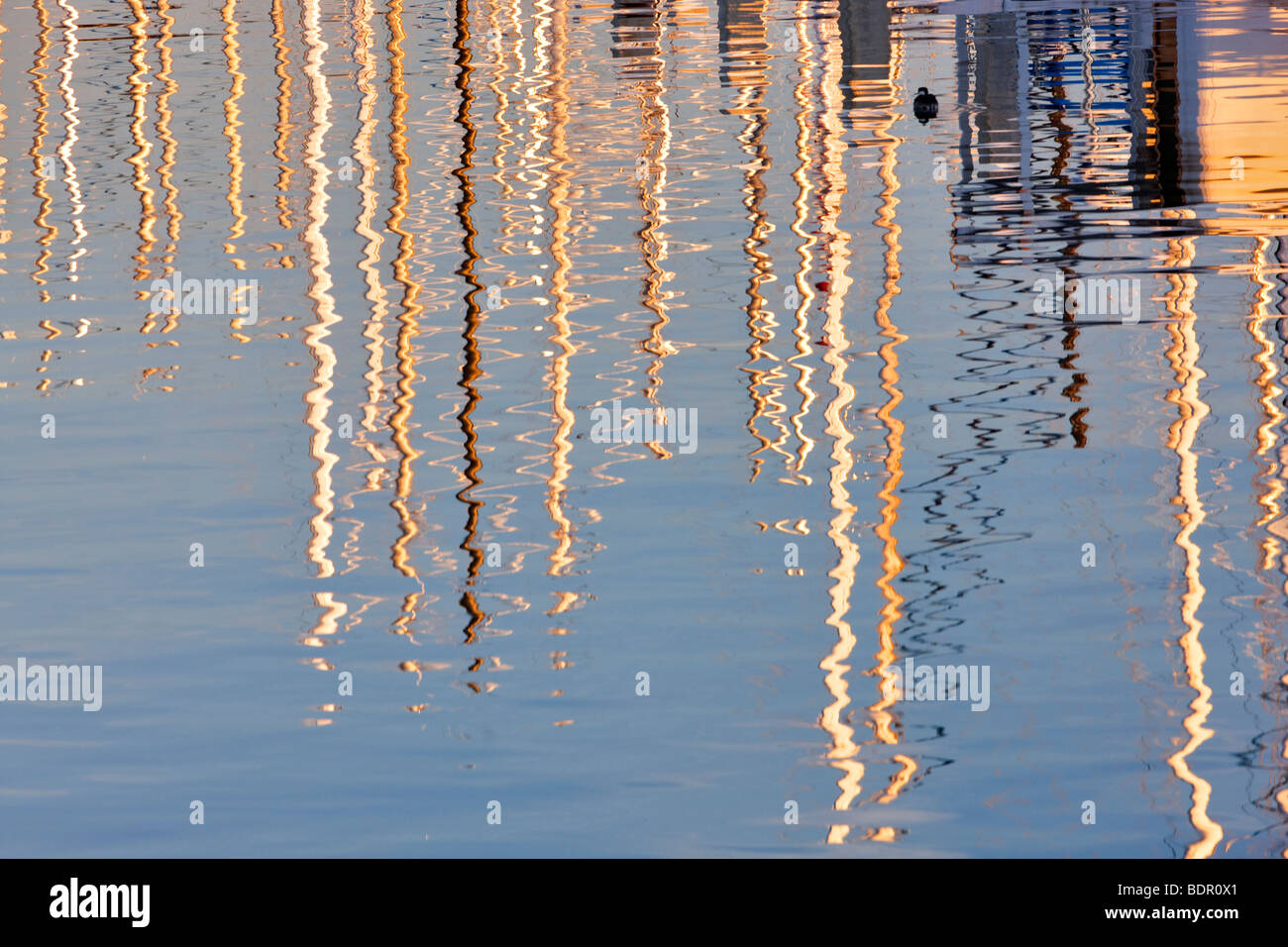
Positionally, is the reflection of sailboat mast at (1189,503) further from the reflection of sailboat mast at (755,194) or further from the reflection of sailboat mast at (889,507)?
the reflection of sailboat mast at (755,194)

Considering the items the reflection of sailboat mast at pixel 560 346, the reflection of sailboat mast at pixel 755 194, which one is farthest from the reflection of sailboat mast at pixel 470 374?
the reflection of sailboat mast at pixel 755 194

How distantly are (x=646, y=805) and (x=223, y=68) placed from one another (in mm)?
42878

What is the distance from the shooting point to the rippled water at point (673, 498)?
9.09 metres

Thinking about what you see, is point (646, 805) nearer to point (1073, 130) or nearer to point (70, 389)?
point (70, 389)

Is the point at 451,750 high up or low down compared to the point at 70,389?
down

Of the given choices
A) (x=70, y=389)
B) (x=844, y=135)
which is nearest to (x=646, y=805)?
(x=70, y=389)

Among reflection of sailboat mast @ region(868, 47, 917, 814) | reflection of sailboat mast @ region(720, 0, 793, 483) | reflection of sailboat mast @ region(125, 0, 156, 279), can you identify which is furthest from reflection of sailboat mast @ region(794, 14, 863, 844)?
reflection of sailboat mast @ region(125, 0, 156, 279)

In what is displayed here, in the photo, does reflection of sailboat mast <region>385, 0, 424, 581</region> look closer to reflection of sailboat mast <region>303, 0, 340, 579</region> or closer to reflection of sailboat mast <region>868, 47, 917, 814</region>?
reflection of sailboat mast <region>303, 0, 340, 579</region>

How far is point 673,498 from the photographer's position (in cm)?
1357

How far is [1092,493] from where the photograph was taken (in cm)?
1317

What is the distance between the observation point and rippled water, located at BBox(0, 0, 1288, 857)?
29.8ft

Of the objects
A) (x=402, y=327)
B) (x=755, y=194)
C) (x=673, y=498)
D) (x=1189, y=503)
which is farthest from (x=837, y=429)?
(x=755, y=194)

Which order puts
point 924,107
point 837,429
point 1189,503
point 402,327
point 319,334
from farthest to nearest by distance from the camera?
point 924,107, point 402,327, point 319,334, point 837,429, point 1189,503

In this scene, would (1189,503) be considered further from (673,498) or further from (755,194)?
(755,194)
